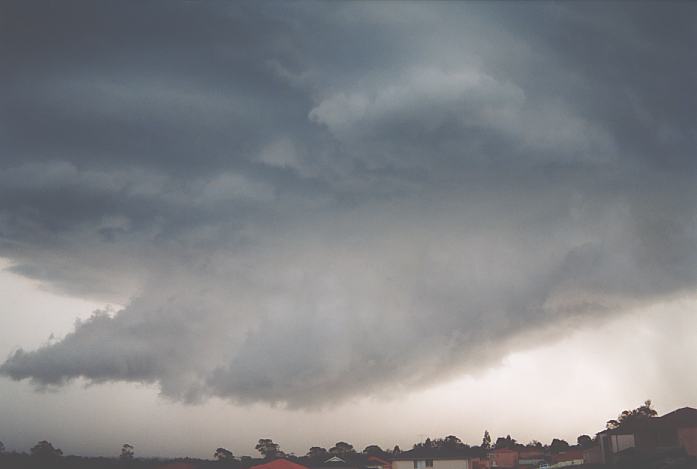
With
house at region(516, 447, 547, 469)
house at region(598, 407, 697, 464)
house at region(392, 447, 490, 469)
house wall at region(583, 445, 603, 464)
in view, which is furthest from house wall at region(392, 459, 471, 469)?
house at region(516, 447, 547, 469)

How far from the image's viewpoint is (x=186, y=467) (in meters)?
94.3

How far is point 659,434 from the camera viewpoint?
3501 inches

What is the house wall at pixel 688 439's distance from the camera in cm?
8194

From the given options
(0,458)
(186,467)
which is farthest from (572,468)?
(0,458)

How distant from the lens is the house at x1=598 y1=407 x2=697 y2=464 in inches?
3282

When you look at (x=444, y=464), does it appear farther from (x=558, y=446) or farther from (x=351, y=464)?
(x=558, y=446)

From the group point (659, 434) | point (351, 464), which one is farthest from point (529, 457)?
point (659, 434)

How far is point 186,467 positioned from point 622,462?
2351 inches

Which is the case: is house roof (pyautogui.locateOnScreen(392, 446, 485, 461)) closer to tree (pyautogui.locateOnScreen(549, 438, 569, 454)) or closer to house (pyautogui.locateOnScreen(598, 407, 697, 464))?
house (pyautogui.locateOnScreen(598, 407, 697, 464))

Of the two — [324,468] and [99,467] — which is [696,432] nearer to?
[324,468]

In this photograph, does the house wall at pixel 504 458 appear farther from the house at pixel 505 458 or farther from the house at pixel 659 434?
the house at pixel 659 434

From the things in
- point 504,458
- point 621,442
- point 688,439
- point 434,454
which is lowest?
point 504,458

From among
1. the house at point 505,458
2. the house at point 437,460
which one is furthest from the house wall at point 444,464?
the house at point 505,458

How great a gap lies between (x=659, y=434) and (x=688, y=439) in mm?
6173
